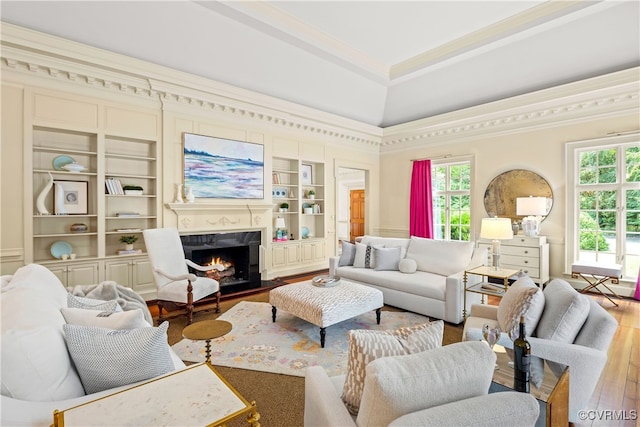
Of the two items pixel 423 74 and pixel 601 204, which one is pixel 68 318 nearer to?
pixel 423 74

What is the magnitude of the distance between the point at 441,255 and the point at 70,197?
4879 millimetres

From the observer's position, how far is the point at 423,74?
5.43 meters

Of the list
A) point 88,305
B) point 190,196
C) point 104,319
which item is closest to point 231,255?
point 190,196

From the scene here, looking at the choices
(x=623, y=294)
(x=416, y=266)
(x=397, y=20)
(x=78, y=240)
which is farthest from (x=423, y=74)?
(x=78, y=240)

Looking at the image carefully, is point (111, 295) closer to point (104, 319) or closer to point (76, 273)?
point (104, 319)

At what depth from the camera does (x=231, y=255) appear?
529cm

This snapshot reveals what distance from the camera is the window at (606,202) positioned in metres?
4.46

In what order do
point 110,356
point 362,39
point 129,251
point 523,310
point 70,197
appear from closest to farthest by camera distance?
point 110,356
point 523,310
point 70,197
point 129,251
point 362,39

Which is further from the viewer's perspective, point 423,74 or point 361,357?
point 423,74

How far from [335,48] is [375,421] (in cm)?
486

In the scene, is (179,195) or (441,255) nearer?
(441,255)

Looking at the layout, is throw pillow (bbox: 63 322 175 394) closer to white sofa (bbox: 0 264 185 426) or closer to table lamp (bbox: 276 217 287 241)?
white sofa (bbox: 0 264 185 426)

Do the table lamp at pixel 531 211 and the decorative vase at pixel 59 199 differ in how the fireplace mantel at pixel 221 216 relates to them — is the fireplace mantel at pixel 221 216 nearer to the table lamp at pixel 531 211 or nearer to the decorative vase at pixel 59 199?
the decorative vase at pixel 59 199

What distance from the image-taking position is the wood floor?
6.37 feet
